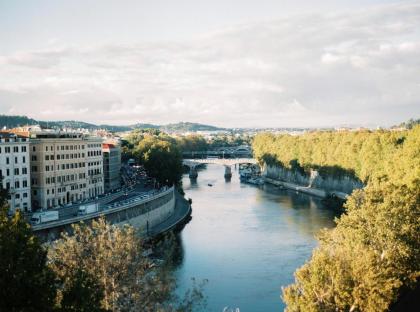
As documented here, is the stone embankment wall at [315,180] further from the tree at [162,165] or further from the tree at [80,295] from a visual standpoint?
the tree at [80,295]

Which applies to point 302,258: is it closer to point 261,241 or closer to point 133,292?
point 261,241

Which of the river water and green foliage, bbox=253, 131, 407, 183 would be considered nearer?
the river water

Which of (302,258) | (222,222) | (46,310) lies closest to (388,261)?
(46,310)

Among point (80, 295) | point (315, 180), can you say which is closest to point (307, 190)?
point (315, 180)

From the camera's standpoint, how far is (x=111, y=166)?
6562 centimetres

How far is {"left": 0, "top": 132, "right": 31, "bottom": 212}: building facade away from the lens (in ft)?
139

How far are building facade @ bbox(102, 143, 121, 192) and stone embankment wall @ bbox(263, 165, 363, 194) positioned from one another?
2437 centimetres

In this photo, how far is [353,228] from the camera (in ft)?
81.9

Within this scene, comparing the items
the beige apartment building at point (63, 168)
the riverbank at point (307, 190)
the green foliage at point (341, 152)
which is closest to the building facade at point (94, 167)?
the beige apartment building at point (63, 168)

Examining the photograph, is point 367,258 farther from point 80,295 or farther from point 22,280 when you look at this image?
point 22,280

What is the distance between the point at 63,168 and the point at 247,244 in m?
17.6

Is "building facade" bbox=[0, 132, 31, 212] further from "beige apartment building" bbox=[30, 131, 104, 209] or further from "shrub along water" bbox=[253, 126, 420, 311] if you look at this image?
"shrub along water" bbox=[253, 126, 420, 311]

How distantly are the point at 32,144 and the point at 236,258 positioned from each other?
1957cm

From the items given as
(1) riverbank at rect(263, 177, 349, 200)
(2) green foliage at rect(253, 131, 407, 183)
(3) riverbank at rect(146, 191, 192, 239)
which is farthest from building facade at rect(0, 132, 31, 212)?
(1) riverbank at rect(263, 177, 349, 200)
